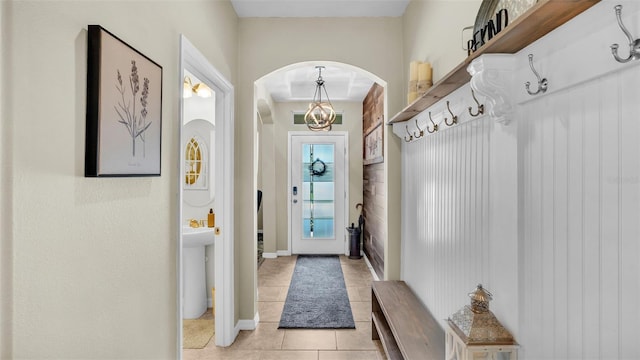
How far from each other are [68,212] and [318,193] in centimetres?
478

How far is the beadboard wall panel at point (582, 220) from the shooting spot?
776 millimetres

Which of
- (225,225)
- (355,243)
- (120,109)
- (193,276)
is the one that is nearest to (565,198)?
(120,109)

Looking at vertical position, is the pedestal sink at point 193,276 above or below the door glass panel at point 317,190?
below

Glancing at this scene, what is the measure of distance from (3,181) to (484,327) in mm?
1437

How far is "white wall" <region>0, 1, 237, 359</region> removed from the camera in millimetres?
821

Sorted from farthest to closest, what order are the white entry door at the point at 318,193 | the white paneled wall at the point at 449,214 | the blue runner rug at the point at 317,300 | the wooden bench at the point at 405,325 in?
the white entry door at the point at 318,193
the blue runner rug at the point at 317,300
the wooden bench at the point at 405,325
the white paneled wall at the point at 449,214

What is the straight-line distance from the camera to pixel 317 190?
5719 millimetres

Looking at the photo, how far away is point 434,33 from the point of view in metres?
2.12

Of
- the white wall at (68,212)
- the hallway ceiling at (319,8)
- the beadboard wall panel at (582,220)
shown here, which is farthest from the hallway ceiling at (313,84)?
the beadboard wall panel at (582,220)

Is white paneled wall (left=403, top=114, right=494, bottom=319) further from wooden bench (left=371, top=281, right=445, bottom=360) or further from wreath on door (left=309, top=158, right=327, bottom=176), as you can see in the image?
wreath on door (left=309, top=158, right=327, bottom=176)

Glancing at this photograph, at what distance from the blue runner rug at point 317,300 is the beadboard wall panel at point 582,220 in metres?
2.19

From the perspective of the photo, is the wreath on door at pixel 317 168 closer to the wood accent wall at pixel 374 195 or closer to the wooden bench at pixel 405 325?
the wood accent wall at pixel 374 195

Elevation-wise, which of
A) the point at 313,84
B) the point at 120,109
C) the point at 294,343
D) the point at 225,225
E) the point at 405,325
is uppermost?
the point at 313,84

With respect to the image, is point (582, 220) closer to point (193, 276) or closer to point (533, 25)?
point (533, 25)
